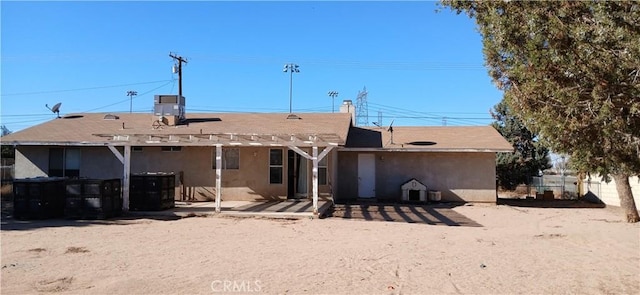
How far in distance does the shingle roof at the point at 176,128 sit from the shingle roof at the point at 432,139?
119 centimetres

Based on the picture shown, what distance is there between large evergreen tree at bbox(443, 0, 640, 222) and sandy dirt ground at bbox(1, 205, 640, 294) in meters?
1.99

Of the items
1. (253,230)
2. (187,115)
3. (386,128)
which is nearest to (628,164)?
(253,230)

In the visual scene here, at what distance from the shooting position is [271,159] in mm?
18109

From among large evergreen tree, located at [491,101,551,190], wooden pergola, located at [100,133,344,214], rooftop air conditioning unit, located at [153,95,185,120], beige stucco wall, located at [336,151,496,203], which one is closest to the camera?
wooden pergola, located at [100,133,344,214]

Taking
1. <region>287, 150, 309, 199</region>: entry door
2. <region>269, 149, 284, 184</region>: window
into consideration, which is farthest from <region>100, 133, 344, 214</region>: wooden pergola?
<region>287, 150, 309, 199</region>: entry door

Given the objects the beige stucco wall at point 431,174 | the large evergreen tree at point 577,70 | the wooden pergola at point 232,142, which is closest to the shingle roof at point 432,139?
the beige stucco wall at point 431,174

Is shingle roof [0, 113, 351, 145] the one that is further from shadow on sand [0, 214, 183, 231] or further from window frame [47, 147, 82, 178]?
shadow on sand [0, 214, 183, 231]

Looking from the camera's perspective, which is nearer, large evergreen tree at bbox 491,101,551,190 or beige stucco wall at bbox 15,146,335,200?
beige stucco wall at bbox 15,146,335,200

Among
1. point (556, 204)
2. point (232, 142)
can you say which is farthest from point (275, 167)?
point (556, 204)

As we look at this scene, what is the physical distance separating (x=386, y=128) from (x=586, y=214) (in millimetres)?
9900

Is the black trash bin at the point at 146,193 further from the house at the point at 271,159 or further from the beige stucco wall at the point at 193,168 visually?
the beige stucco wall at the point at 193,168

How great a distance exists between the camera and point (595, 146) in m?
6.11

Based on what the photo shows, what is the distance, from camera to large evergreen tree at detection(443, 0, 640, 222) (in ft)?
16.1

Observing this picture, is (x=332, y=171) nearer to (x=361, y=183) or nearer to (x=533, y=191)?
(x=361, y=183)
